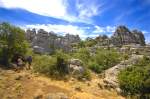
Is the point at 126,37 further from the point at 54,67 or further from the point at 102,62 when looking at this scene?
the point at 54,67

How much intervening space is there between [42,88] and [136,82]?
12.4m

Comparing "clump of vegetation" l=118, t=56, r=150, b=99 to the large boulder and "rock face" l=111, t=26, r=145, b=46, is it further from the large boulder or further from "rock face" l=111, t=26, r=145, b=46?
"rock face" l=111, t=26, r=145, b=46

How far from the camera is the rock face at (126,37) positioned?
339ft

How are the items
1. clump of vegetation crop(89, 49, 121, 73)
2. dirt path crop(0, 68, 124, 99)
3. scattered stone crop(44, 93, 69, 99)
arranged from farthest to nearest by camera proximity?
clump of vegetation crop(89, 49, 121, 73) < dirt path crop(0, 68, 124, 99) < scattered stone crop(44, 93, 69, 99)

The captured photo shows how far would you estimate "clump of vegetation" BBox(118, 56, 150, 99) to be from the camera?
28.0 m

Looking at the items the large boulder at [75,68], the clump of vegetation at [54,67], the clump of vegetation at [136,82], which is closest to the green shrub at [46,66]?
the clump of vegetation at [54,67]

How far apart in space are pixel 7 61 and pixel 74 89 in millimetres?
12662

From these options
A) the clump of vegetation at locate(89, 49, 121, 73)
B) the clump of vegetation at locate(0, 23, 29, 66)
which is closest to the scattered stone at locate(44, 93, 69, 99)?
the clump of vegetation at locate(0, 23, 29, 66)

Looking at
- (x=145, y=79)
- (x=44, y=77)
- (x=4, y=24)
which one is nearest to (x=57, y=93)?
(x=44, y=77)

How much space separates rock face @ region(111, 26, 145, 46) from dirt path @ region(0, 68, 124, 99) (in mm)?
74153

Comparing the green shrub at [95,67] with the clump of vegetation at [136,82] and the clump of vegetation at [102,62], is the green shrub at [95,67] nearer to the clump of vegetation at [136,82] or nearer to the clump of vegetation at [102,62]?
the clump of vegetation at [102,62]

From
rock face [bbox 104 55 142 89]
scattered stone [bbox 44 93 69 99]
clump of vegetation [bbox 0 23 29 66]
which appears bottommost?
scattered stone [bbox 44 93 69 99]

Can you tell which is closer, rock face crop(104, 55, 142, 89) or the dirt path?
the dirt path

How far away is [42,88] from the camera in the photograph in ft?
82.3
